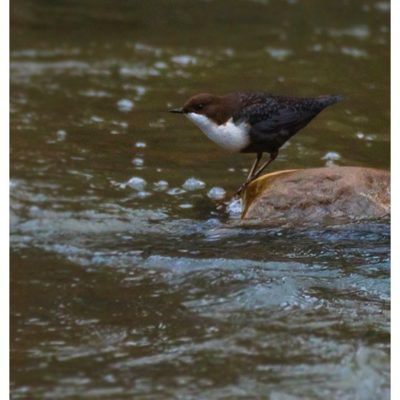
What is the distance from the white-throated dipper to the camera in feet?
19.1

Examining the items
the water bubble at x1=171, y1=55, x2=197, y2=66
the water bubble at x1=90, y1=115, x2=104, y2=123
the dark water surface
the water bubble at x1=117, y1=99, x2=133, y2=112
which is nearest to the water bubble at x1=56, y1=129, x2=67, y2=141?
the dark water surface

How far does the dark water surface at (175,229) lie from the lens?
3771mm

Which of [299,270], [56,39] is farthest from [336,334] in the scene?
[56,39]

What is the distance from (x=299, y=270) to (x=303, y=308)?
1.63 ft

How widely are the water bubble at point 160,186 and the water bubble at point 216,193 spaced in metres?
0.29

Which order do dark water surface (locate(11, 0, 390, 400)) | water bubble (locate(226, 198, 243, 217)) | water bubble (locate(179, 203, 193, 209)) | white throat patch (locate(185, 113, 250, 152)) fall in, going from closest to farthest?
1. dark water surface (locate(11, 0, 390, 400))
2. white throat patch (locate(185, 113, 250, 152))
3. water bubble (locate(226, 198, 243, 217))
4. water bubble (locate(179, 203, 193, 209))

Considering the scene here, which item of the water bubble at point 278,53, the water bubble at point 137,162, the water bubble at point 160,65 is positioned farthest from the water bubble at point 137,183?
the water bubble at point 278,53

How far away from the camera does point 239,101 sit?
591cm

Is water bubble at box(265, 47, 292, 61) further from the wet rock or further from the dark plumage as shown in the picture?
the wet rock

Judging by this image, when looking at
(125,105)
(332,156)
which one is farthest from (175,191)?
(125,105)

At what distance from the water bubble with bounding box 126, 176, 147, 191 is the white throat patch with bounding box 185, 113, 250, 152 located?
2.60 ft

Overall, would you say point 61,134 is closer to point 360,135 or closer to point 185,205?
point 185,205

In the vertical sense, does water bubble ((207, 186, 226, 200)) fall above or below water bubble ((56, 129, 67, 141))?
below

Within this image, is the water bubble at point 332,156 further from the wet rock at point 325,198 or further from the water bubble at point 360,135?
the wet rock at point 325,198
